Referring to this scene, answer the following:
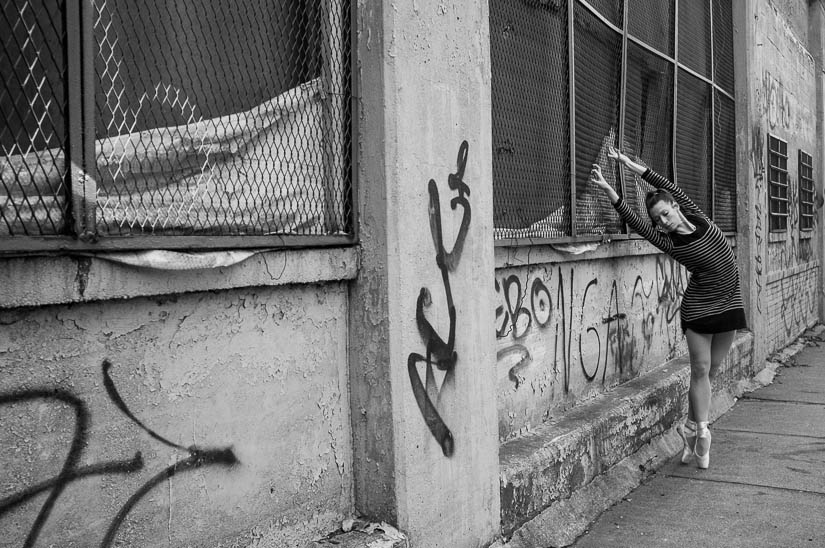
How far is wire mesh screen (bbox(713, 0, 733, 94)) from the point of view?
9.12 metres

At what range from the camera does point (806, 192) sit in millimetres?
13648

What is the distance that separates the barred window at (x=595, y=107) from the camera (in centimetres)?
501

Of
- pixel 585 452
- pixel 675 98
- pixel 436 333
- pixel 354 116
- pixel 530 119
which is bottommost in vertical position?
pixel 585 452

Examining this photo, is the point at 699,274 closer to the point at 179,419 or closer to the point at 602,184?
the point at 602,184

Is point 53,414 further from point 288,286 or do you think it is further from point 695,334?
point 695,334

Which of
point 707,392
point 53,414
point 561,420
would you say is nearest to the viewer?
point 53,414

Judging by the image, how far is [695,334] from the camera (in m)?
6.11

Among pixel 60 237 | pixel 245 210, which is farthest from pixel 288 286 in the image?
pixel 60 237

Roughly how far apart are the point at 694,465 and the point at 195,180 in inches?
176

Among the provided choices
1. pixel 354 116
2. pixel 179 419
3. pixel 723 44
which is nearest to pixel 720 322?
pixel 354 116

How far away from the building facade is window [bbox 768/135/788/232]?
19.8 feet

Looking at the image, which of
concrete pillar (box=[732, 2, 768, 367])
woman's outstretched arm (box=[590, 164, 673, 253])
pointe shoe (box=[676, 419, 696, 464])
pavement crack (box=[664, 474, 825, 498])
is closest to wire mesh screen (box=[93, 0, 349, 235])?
woman's outstretched arm (box=[590, 164, 673, 253])

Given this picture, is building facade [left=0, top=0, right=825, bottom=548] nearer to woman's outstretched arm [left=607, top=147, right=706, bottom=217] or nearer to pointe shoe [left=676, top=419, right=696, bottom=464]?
woman's outstretched arm [left=607, top=147, right=706, bottom=217]

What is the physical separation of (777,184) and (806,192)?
111 inches
